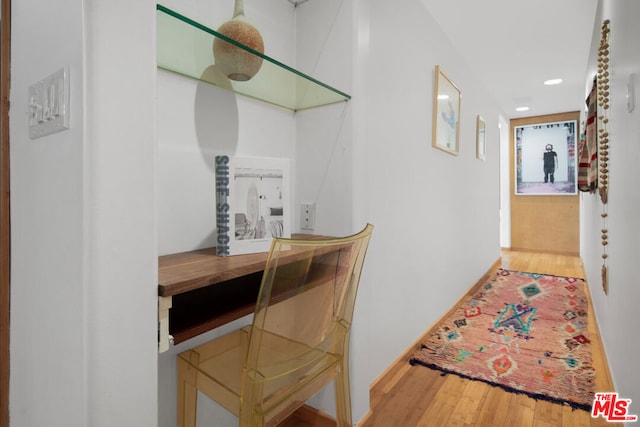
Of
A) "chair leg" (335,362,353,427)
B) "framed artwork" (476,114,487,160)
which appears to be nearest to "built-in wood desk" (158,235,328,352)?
"chair leg" (335,362,353,427)

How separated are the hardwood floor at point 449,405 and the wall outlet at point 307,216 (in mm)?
857

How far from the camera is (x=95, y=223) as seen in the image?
65 centimetres

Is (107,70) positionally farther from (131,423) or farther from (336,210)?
(336,210)

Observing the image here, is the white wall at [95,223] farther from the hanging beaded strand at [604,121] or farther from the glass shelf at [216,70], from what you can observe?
the hanging beaded strand at [604,121]

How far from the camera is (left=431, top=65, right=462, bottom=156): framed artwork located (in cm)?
255

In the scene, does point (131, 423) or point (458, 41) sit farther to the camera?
point (458, 41)

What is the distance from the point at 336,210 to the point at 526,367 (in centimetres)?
164

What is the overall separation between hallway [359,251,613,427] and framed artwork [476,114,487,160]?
89.2 inches

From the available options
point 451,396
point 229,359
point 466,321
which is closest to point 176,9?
point 229,359

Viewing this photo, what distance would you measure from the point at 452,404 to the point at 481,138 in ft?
9.85

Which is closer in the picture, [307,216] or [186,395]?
[186,395]

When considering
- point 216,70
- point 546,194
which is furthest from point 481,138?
point 216,70

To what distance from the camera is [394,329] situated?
2104 millimetres

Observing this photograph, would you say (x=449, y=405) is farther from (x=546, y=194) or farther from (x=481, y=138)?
(x=546, y=194)
